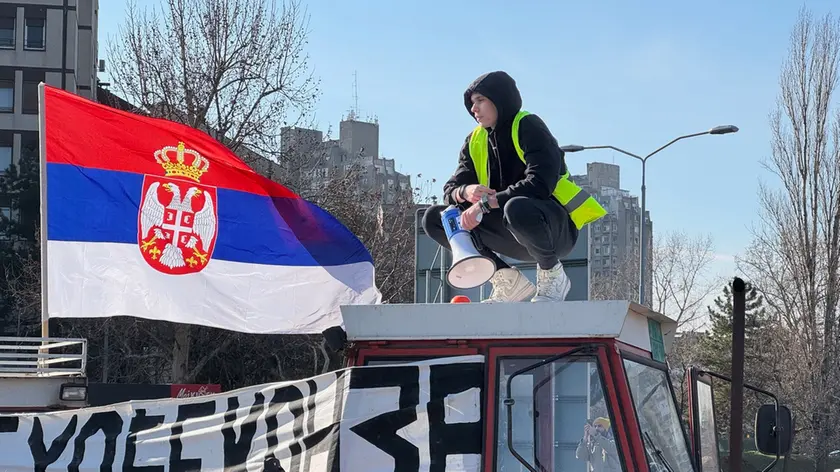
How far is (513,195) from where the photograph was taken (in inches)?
221

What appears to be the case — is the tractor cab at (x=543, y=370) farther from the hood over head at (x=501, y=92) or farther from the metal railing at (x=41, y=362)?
the metal railing at (x=41, y=362)

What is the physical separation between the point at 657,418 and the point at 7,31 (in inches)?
1985

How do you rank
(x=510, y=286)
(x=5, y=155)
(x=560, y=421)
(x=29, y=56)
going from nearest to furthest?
(x=560, y=421)
(x=510, y=286)
(x=5, y=155)
(x=29, y=56)

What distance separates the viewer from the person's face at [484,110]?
582 centimetres

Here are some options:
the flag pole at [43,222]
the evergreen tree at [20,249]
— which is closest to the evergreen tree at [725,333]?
the evergreen tree at [20,249]

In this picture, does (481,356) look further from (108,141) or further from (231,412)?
(108,141)

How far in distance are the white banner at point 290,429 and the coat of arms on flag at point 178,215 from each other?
3.18 metres

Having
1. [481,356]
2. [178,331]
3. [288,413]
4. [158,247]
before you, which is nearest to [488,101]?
[481,356]

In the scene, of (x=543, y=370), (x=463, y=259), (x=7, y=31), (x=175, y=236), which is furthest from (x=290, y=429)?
(x=7, y=31)

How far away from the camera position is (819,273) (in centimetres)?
3825

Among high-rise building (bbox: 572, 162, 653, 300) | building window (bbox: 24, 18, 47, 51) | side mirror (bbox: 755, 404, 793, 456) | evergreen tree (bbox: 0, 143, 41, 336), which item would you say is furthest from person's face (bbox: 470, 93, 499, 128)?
high-rise building (bbox: 572, 162, 653, 300)

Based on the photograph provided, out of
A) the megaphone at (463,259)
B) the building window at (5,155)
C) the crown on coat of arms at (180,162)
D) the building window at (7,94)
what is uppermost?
the building window at (7,94)

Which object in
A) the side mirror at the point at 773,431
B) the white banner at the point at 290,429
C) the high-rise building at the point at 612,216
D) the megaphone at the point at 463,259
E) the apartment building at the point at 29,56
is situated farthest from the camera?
the high-rise building at the point at 612,216

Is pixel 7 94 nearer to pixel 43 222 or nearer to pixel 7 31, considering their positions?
pixel 7 31
